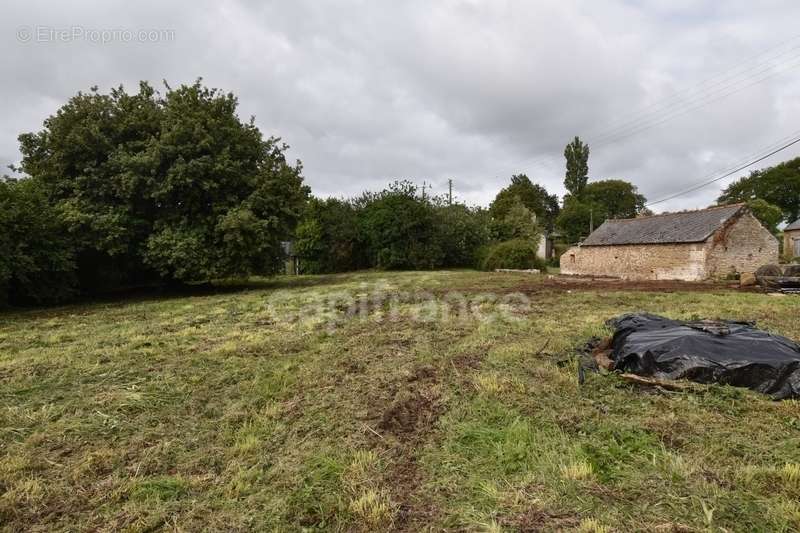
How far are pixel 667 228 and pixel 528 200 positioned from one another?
A: 93.7ft

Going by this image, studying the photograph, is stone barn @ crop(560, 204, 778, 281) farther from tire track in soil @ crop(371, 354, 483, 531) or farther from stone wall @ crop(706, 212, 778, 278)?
tire track in soil @ crop(371, 354, 483, 531)

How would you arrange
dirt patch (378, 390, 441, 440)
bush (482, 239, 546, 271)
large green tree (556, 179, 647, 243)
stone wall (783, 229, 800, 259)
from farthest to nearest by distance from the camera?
large green tree (556, 179, 647, 243)
stone wall (783, 229, 800, 259)
bush (482, 239, 546, 271)
dirt patch (378, 390, 441, 440)

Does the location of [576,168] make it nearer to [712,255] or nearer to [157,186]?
[712,255]

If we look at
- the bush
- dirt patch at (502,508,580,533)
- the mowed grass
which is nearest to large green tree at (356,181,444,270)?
the bush

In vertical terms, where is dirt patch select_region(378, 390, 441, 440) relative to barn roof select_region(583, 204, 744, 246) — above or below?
below

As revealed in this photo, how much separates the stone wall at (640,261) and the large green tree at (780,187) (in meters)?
33.1

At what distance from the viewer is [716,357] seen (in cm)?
382

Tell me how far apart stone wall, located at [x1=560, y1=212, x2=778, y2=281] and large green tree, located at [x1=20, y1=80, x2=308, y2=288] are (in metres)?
17.6

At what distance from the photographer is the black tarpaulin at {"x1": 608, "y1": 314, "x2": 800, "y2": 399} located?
3579 millimetres

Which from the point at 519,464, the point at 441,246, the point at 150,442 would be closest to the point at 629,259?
the point at 441,246

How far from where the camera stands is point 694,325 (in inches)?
190

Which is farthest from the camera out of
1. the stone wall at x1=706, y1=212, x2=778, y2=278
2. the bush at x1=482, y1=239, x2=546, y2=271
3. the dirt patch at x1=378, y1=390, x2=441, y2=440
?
the bush at x1=482, y1=239, x2=546, y2=271

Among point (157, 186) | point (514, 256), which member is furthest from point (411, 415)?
point (514, 256)

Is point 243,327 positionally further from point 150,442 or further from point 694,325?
point 694,325
